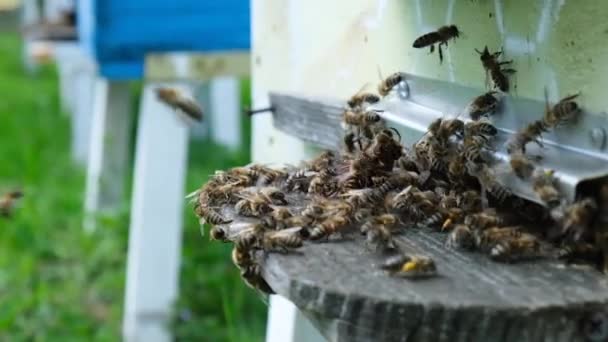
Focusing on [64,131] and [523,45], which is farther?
[64,131]

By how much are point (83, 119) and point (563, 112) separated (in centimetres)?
627

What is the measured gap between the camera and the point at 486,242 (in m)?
1.18

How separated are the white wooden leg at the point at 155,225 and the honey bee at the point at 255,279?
277 cm

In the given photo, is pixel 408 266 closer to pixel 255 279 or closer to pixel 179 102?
pixel 255 279

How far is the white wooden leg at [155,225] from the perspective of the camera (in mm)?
4035

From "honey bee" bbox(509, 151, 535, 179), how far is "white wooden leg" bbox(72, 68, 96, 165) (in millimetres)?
6184

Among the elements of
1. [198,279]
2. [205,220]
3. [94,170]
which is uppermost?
[205,220]

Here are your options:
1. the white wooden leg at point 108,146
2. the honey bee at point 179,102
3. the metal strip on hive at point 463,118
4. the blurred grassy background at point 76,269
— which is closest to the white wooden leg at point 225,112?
the blurred grassy background at point 76,269

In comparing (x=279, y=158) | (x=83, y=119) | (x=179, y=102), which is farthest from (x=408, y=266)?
(x=83, y=119)

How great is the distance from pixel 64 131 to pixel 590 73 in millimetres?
7534

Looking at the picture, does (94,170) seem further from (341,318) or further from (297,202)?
(341,318)

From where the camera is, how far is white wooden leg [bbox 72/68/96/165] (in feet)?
23.5

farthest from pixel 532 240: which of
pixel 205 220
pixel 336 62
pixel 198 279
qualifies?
pixel 198 279

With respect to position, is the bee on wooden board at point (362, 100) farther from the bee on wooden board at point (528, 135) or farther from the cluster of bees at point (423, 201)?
the bee on wooden board at point (528, 135)
